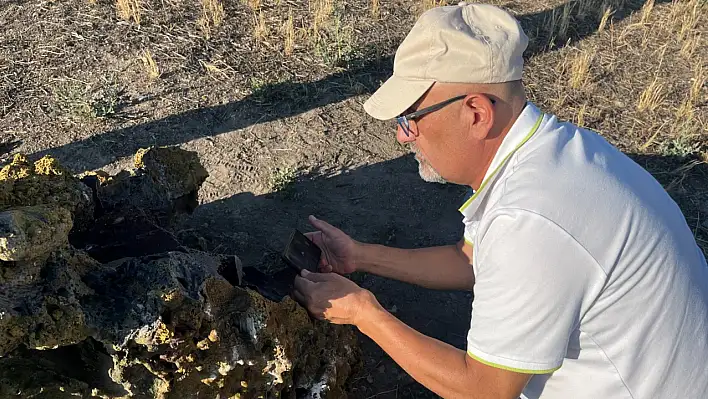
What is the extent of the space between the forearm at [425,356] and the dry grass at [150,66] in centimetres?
448

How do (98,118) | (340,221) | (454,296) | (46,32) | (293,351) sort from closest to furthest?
(293,351), (454,296), (340,221), (98,118), (46,32)

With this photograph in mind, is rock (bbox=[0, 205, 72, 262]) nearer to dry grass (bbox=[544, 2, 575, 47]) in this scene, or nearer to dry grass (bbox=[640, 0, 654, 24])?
dry grass (bbox=[544, 2, 575, 47])

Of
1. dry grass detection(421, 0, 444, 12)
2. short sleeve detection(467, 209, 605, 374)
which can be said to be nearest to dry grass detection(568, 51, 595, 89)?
dry grass detection(421, 0, 444, 12)

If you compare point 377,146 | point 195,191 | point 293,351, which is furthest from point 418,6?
point 293,351

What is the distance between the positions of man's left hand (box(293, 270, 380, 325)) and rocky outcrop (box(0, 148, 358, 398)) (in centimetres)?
11

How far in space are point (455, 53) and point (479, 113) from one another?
24 centimetres

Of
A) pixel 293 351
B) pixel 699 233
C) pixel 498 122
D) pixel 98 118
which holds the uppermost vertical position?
pixel 498 122

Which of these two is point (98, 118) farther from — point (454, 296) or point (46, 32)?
point (454, 296)

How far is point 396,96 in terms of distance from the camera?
8.52 ft

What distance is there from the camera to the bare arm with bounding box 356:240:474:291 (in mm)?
3516

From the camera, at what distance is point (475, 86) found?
7.99 ft

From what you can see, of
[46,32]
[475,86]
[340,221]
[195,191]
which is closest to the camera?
[475,86]

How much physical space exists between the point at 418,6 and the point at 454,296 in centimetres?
439

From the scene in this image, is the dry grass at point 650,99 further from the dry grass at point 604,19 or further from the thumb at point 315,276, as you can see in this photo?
the thumb at point 315,276
